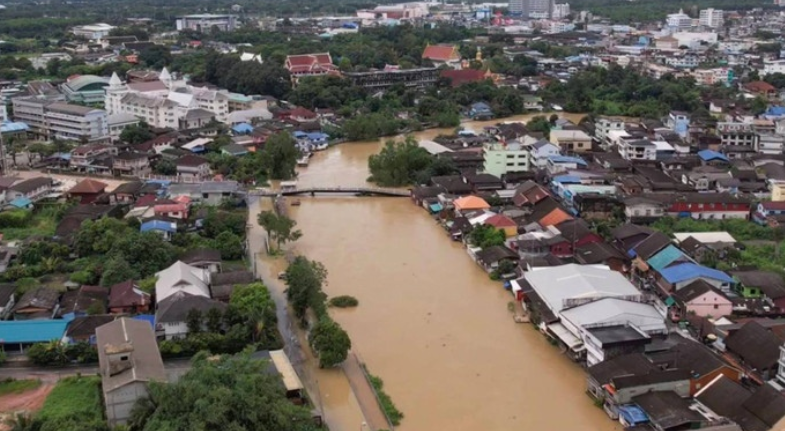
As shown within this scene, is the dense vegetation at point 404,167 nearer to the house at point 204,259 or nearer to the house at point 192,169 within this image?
the house at point 192,169

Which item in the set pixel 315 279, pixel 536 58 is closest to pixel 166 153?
pixel 315 279

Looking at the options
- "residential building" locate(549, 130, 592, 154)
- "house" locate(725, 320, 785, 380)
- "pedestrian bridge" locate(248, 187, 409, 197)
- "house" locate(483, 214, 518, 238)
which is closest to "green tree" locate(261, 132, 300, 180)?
"pedestrian bridge" locate(248, 187, 409, 197)

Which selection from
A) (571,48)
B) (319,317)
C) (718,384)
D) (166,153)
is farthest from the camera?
(571,48)

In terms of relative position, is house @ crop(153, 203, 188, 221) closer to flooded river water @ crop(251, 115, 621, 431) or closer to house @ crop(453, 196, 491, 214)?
flooded river water @ crop(251, 115, 621, 431)

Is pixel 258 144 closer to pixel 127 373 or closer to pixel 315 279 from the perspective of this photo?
pixel 315 279

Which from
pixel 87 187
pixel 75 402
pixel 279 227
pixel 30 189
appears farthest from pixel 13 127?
pixel 75 402

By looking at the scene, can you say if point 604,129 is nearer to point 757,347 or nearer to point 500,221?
point 500,221

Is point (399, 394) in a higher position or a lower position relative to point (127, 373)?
lower
